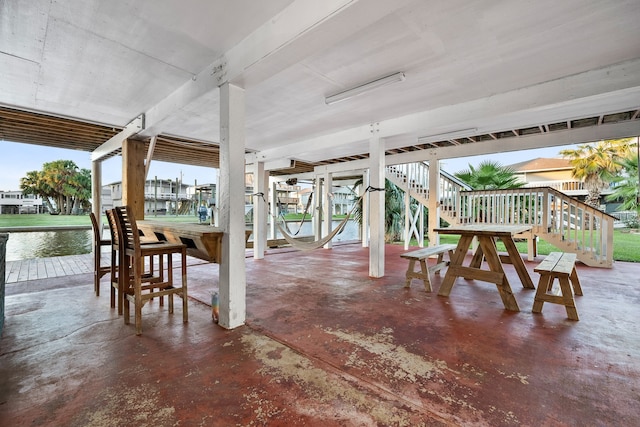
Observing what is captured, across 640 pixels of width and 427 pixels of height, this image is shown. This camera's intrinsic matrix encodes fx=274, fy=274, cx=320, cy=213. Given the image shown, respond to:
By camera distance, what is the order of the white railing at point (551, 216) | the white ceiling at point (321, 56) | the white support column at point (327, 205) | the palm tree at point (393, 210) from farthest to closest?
the palm tree at point (393, 210) < the white support column at point (327, 205) < the white railing at point (551, 216) < the white ceiling at point (321, 56)

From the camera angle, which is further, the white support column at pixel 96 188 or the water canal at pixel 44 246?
the water canal at pixel 44 246

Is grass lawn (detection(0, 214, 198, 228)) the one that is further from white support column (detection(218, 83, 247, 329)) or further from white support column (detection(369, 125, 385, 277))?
white support column (detection(218, 83, 247, 329))

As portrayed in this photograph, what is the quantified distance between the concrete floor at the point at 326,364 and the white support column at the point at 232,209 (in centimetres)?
18

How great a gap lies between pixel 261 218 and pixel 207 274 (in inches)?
71.8

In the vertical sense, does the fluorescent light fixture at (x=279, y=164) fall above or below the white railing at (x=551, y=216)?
above

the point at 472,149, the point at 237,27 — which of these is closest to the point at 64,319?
the point at 237,27

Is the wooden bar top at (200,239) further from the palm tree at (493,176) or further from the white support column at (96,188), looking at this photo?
the palm tree at (493,176)

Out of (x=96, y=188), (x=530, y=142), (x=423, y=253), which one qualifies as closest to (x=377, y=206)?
(x=423, y=253)

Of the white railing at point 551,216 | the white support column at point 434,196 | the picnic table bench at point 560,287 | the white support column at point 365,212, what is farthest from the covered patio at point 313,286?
the white support column at point 365,212

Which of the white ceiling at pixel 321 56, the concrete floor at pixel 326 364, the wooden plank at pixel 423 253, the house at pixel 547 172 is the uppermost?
the house at pixel 547 172

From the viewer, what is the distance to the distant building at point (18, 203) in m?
18.1

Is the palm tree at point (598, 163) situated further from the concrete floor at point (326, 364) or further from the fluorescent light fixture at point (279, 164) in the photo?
the fluorescent light fixture at point (279, 164)

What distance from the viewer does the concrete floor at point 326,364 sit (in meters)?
1.19

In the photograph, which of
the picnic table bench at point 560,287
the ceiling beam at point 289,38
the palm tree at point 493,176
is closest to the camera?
the ceiling beam at point 289,38
